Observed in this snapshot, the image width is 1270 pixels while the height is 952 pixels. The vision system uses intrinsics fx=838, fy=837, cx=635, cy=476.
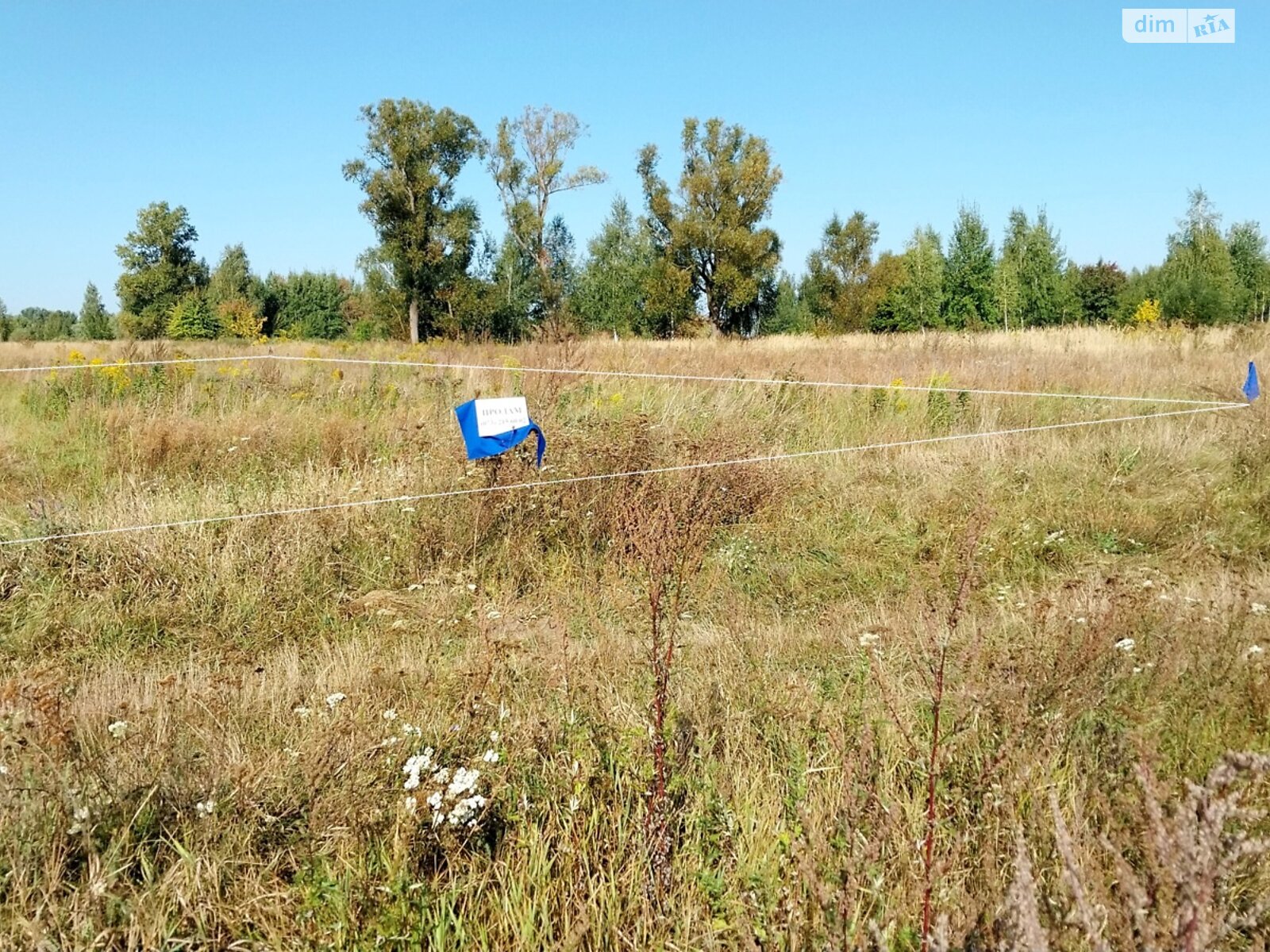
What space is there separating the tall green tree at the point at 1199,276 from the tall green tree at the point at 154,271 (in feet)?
137

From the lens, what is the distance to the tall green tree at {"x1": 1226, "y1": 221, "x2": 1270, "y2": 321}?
2522 centimetres

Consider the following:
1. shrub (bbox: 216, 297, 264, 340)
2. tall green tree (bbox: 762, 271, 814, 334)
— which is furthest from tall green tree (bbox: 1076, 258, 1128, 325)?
shrub (bbox: 216, 297, 264, 340)

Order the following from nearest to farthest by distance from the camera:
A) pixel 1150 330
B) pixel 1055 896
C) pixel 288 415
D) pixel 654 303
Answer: pixel 1055 896 → pixel 288 415 → pixel 1150 330 → pixel 654 303

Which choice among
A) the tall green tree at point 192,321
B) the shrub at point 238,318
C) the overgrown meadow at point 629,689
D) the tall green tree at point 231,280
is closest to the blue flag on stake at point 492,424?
the overgrown meadow at point 629,689

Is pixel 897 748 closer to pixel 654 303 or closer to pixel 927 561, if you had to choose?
pixel 927 561

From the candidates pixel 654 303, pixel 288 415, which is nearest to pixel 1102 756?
pixel 288 415

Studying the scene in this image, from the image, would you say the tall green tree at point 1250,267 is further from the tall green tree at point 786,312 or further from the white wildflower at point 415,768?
the white wildflower at point 415,768

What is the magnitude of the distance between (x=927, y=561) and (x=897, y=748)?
2.85 meters

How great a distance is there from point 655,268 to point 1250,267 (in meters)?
21.9

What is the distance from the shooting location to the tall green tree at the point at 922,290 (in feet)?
102

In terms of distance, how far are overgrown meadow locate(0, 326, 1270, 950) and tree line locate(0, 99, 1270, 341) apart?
65.9 feet

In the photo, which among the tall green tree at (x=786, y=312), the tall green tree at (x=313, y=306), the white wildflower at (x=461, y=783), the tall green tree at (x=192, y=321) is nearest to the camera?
the white wildflower at (x=461, y=783)

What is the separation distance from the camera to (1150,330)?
17.6 metres

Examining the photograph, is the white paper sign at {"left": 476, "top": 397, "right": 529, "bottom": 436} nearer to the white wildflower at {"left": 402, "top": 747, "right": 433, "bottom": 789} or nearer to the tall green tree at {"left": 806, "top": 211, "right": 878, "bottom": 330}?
the white wildflower at {"left": 402, "top": 747, "right": 433, "bottom": 789}
